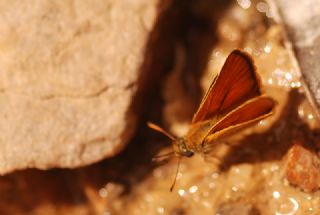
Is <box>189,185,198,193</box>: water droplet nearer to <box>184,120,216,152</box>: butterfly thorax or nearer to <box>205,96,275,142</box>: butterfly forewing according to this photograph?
<box>184,120,216,152</box>: butterfly thorax

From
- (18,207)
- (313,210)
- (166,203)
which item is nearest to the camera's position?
(313,210)

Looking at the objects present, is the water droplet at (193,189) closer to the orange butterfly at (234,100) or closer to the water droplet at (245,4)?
the orange butterfly at (234,100)

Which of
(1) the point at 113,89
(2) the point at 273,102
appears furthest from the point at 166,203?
(2) the point at 273,102

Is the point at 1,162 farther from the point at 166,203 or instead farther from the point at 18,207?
the point at 166,203

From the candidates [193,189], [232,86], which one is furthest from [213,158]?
[232,86]

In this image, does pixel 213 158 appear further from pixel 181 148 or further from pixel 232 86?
pixel 232 86

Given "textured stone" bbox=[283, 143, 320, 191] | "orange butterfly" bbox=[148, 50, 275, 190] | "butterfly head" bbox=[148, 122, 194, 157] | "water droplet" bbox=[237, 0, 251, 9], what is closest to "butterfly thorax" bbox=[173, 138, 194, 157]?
"butterfly head" bbox=[148, 122, 194, 157]

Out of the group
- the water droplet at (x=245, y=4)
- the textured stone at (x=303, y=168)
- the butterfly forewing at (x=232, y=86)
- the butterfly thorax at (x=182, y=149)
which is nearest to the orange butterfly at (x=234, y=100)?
the butterfly forewing at (x=232, y=86)

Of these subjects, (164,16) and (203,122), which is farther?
(164,16)
